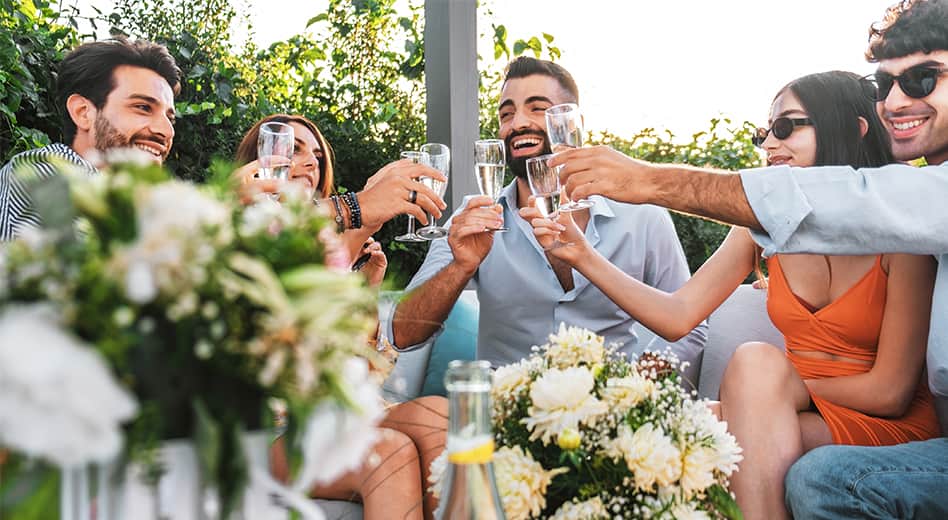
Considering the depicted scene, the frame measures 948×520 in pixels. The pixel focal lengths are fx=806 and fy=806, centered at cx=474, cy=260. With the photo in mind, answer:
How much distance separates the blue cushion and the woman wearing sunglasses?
0.80 meters

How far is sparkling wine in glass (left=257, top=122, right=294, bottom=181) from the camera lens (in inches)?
82.0

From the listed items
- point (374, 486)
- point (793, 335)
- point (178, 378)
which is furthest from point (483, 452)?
point (793, 335)

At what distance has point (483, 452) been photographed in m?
0.80

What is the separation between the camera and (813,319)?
2.15m

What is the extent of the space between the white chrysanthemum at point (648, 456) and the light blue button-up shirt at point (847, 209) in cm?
64

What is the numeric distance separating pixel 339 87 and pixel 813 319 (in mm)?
3636

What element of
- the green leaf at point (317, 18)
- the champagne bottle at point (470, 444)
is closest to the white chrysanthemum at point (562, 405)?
the champagne bottle at point (470, 444)

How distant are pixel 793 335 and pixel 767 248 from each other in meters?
0.75

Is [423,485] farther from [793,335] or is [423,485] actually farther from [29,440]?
[29,440]

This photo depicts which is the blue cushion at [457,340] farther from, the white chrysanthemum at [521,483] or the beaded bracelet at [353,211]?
the white chrysanthemum at [521,483]

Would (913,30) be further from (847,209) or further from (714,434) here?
(714,434)

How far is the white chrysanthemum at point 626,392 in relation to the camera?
113 cm

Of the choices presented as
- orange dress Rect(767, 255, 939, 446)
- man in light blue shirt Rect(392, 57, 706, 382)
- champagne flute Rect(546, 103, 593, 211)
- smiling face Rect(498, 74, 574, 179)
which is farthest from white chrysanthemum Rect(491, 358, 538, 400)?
smiling face Rect(498, 74, 574, 179)

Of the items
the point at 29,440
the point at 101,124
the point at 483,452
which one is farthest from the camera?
the point at 101,124
